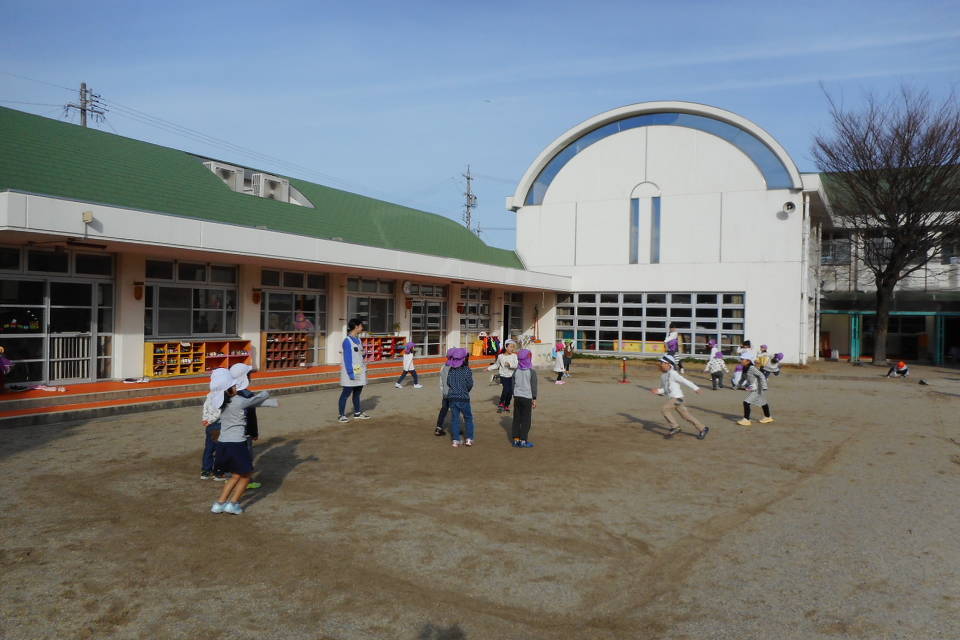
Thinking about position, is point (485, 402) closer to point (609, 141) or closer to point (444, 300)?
point (444, 300)

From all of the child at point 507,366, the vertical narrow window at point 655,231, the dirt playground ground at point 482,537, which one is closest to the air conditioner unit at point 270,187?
the dirt playground ground at point 482,537

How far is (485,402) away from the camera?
1332 cm

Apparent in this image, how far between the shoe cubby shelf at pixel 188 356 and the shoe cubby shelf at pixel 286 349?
873 mm

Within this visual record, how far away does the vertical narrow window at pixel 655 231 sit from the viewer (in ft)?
81.3

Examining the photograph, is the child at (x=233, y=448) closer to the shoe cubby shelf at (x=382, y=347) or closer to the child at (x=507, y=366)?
the child at (x=507, y=366)

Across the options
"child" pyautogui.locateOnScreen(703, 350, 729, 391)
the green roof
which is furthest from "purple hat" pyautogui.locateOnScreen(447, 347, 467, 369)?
"child" pyautogui.locateOnScreen(703, 350, 729, 391)

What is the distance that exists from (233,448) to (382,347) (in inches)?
556

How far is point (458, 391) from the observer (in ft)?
28.0

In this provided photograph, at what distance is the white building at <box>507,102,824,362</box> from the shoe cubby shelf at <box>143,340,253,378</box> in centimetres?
1548

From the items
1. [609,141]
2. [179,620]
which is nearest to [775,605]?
[179,620]

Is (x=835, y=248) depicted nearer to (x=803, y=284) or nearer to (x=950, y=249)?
(x=950, y=249)

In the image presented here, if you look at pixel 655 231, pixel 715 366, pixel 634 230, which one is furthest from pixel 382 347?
pixel 655 231

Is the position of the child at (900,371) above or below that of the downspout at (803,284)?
below

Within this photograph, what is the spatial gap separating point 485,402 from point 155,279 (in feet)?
25.8
